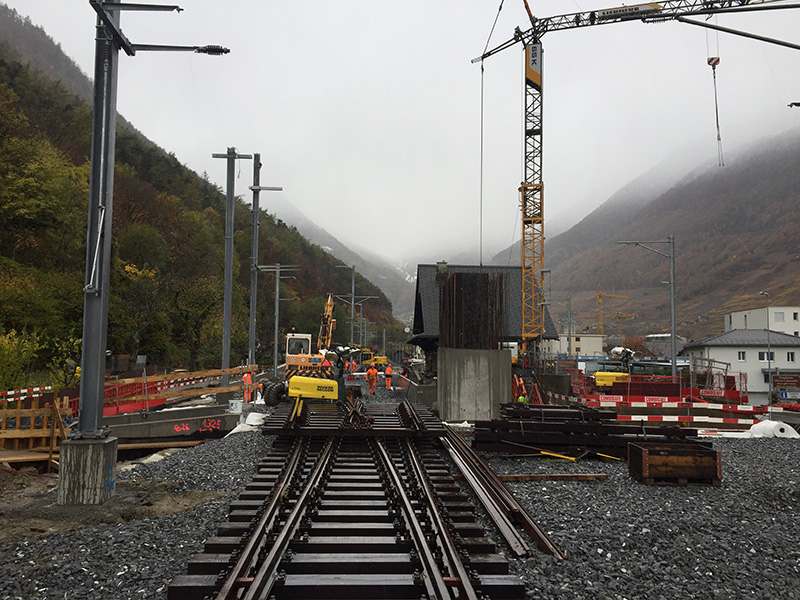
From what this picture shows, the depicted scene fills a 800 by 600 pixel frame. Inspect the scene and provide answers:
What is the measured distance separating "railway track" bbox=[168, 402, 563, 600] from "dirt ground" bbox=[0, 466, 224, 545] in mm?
1360

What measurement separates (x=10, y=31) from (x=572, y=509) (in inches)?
6654

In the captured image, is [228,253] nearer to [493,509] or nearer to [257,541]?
[493,509]

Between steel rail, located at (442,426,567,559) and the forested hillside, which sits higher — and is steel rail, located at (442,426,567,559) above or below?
below

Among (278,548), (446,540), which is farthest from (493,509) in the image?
(278,548)

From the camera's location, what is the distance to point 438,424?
1527 cm

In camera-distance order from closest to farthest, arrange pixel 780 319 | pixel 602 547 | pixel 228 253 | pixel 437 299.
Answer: pixel 602 547 < pixel 228 253 < pixel 437 299 < pixel 780 319

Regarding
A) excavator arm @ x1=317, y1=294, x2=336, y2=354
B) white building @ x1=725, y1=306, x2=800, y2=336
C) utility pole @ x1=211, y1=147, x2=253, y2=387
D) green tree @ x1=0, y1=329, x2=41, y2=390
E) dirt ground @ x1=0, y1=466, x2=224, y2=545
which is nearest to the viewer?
dirt ground @ x1=0, y1=466, x2=224, y2=545

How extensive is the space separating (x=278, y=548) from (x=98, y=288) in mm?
5308

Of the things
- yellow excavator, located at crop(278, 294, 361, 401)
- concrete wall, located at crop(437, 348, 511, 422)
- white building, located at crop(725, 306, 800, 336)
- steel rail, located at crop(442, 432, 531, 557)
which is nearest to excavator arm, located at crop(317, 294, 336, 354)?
yellow excavator, located at crop(278, 294, 361, 401)

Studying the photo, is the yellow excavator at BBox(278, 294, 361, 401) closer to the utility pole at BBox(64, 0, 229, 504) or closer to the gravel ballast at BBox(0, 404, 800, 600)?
the gravel ballast at BBox(0, 404, 800, 600)

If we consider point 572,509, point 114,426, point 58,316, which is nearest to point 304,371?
point 114,426

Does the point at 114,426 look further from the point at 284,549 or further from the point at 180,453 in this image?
the point at 284,549

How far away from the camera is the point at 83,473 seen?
8.95m

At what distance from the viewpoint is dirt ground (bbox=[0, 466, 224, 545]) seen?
7.75 meters
